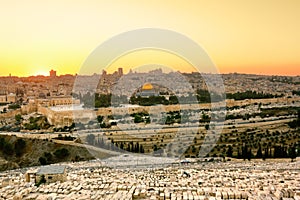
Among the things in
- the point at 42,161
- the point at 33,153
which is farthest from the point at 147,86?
the point at 42,161

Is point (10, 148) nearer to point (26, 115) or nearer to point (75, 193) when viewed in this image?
point (26, 115)

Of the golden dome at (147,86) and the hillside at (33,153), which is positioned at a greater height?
the golden dome at (147,86)

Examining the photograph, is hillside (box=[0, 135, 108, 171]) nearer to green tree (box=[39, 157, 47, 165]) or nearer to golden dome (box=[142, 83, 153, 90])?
green tree (box=[39, 157, 47, 165])

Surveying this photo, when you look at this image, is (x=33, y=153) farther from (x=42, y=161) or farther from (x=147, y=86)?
(x=147, y=86)

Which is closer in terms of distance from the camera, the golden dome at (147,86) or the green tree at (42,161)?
the green tree at (42,161)

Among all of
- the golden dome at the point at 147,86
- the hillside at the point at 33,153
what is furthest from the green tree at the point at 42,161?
the golden dome at the point at 147,86

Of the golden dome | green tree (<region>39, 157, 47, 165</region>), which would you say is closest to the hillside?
green tree (<region>39, 157, 47, 165</region>)

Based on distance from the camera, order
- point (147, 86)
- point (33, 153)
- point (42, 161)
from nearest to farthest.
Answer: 1. point (42, 161)
2. point (33, 153)
3. point (147, 86)

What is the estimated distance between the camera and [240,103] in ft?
156

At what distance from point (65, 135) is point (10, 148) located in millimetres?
3625

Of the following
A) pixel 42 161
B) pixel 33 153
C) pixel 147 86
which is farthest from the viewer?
pixel 147 86

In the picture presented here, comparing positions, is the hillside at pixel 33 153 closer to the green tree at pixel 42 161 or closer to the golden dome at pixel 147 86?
the green tree at pixel 42 161

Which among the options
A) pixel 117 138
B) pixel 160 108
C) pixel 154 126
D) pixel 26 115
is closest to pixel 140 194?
pixel 117 138

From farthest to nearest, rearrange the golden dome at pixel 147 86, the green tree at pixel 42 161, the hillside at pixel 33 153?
the golden dome at pixel 147 86 → the hillside at pixel 33 153 → the green tree at pixel 42 161
